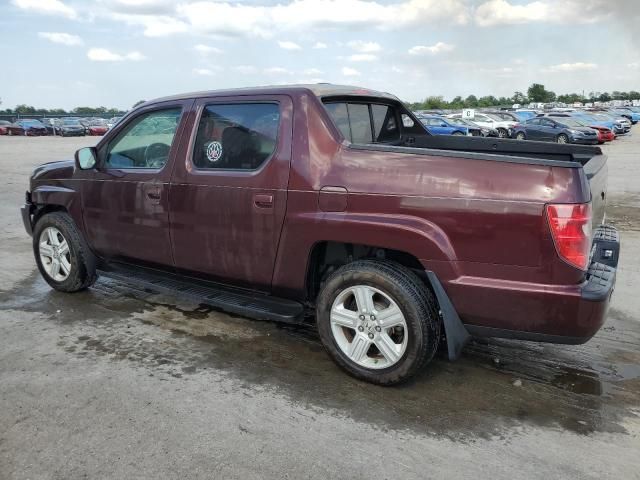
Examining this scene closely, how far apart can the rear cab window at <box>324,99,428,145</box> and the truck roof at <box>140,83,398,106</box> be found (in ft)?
0.21

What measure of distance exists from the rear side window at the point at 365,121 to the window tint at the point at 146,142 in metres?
1.31

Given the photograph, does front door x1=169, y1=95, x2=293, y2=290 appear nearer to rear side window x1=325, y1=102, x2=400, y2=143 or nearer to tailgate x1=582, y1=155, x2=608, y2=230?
rear side window x1=325, y1=102, x2=400, y2=143

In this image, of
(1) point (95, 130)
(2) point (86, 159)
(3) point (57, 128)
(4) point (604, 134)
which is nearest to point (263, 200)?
(2) point (86, 159)

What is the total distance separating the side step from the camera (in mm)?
3787

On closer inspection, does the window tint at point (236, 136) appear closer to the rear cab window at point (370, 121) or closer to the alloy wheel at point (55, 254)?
the rear cab window at point (370, 121)

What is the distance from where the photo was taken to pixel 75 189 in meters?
4.93

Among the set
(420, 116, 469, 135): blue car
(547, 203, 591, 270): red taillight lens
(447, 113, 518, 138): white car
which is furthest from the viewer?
(447, 113, 518, 138): white car

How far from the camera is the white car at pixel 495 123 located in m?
31.8

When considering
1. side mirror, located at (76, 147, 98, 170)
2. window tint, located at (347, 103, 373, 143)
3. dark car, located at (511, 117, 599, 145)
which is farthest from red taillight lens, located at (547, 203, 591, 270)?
dark car, located at (511, 117, 599, 145)

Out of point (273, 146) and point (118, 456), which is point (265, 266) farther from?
point (118, 456)

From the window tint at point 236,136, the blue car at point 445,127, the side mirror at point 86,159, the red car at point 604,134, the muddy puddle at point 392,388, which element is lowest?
the red car at point 604,134

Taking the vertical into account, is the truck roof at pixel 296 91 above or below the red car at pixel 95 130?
above

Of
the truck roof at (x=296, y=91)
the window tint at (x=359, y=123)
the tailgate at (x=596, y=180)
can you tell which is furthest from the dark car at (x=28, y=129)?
the tailgate at (x=596, y=180)

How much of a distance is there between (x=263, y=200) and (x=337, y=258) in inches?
24.9
